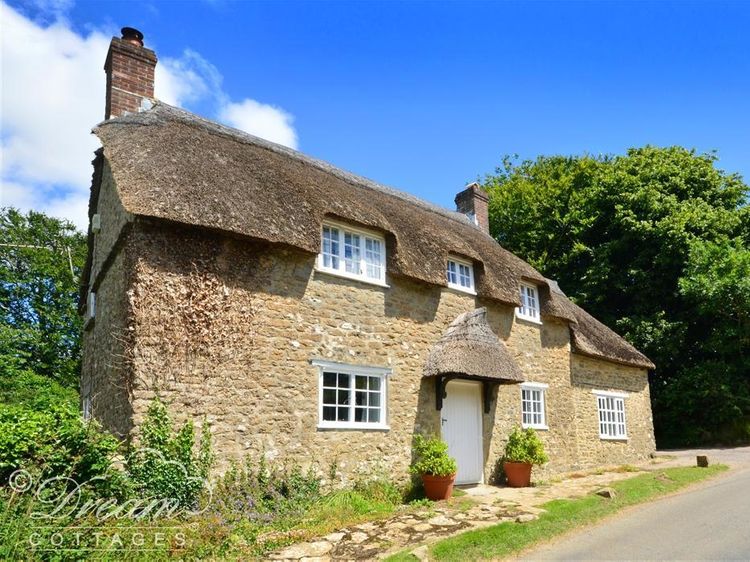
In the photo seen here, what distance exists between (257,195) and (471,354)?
560cm

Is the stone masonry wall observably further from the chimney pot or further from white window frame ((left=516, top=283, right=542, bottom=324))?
the chimney pot

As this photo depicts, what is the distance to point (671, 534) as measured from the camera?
823 cm

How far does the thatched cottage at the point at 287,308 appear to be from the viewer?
9.04 meters

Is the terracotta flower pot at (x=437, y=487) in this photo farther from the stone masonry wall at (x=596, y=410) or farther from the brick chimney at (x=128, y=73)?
the brick chimney at (x=128, y=73)

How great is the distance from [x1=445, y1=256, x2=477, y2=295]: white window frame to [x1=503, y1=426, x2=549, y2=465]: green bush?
11.9ft

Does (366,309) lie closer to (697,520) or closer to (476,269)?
(476,269)

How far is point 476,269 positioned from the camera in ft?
47.5

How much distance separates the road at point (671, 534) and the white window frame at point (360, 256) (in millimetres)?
5907

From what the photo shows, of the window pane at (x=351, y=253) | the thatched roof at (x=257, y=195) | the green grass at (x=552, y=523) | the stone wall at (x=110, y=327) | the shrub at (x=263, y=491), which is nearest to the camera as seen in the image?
the green grass at (x=552, y=523)

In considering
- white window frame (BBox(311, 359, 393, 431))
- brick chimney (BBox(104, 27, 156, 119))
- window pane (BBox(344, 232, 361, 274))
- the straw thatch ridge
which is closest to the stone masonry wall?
the straw thatch ridge

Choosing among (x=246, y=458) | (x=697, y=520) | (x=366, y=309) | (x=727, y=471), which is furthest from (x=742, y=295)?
(x=246, y=458)

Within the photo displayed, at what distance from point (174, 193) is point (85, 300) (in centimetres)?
753

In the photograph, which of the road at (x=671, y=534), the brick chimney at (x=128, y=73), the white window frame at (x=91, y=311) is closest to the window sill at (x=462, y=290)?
the road at (x=671, y=534)

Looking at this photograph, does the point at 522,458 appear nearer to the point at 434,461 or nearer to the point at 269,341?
the point at 434,461
